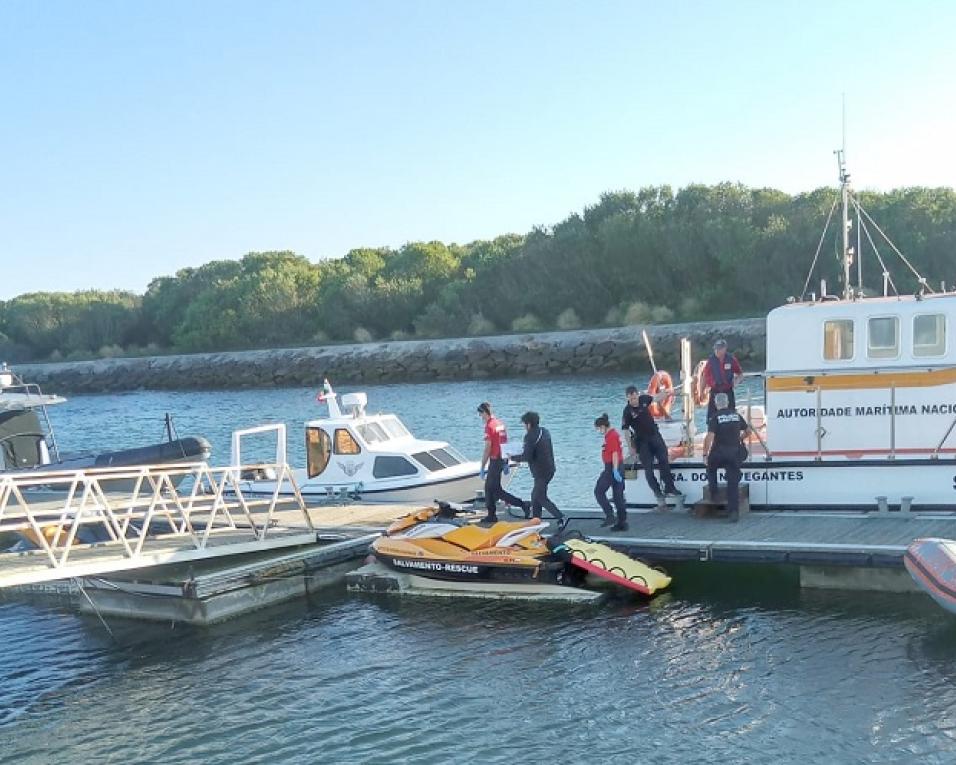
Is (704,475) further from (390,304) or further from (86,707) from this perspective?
(390,304)

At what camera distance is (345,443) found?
1983 centimetres

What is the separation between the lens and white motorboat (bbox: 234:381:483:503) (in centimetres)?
1948

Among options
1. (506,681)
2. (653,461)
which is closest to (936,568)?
(653,461)

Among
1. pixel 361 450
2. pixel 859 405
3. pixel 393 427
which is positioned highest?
pixel 859 405

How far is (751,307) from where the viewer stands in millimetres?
66375

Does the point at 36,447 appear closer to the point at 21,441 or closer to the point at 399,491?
the point at 21,441

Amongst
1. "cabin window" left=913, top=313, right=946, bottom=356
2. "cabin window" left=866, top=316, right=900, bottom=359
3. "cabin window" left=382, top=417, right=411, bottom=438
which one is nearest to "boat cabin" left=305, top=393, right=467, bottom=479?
"cabin window" left=382, top=417, right=411, bottom=438

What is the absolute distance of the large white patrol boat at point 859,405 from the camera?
14.1 metres

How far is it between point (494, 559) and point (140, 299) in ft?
351

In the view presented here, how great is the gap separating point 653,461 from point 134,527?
7748 mm

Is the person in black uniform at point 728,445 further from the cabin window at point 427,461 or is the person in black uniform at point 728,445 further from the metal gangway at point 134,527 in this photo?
the cabin window at point 427,461

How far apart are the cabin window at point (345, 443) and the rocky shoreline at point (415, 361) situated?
37717mm

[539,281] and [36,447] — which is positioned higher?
[539,281]

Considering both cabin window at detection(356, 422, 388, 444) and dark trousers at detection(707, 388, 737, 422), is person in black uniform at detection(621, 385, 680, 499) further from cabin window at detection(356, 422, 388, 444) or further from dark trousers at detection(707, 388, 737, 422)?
cabin window at detection(356, 422, 388, 444)
